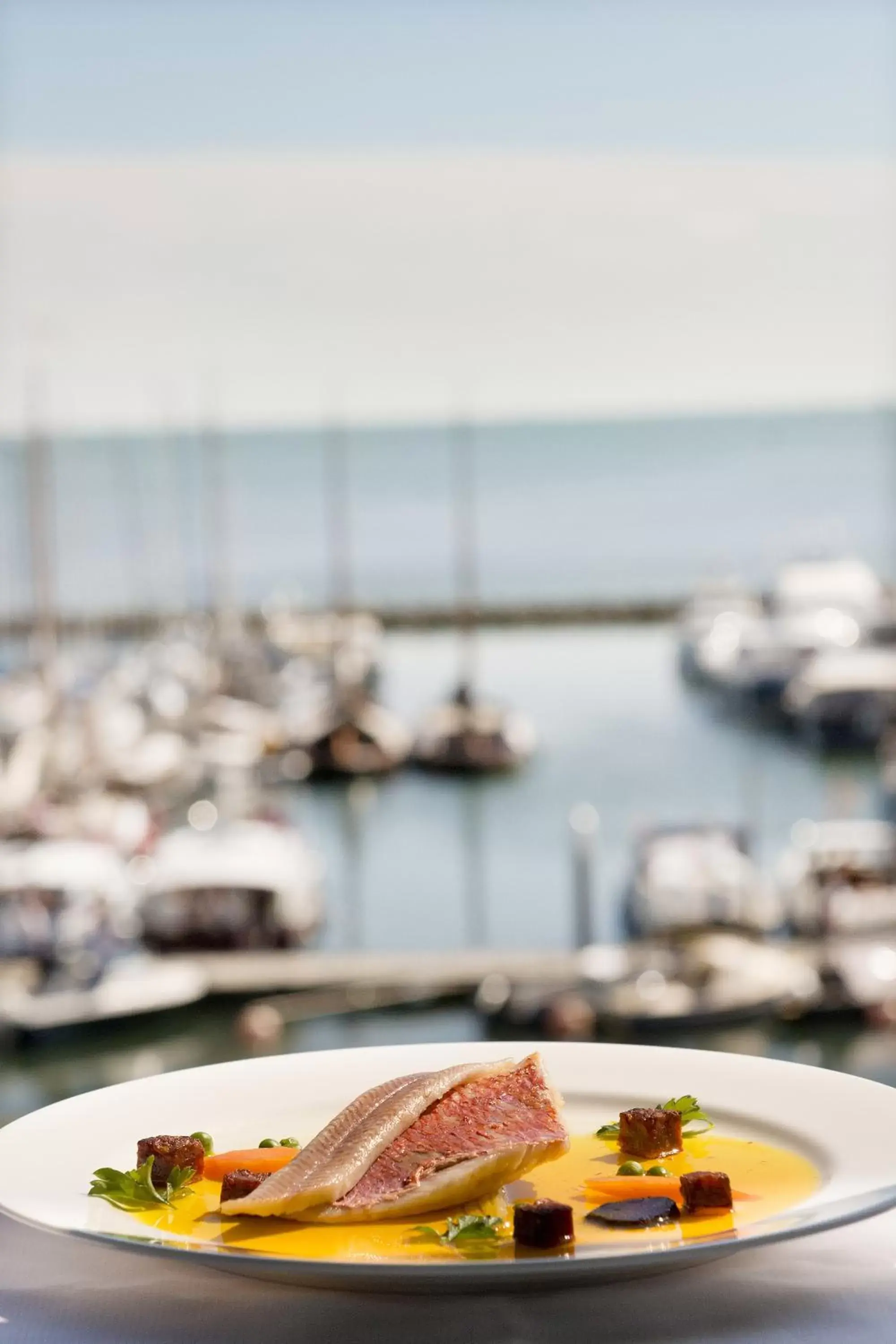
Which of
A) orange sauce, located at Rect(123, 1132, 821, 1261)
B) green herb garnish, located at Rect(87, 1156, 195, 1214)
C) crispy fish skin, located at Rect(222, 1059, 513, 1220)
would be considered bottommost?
orange sauce, located at Rect(123, 1132, 821, 1261)

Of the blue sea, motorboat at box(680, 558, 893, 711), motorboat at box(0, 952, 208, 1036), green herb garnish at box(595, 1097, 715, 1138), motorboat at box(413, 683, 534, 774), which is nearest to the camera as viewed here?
green herb garnish at box(595, 1097, 715, 1138)

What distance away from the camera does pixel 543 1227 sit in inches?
29.8

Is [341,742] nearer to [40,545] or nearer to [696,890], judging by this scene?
[40,545]

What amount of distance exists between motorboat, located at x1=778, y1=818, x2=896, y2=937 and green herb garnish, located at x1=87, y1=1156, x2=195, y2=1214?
49.7ft

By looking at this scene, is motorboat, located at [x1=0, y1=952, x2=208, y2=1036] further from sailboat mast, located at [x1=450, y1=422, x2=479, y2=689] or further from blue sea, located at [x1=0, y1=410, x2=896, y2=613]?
blue sea, located at [x1=0, y1=410, x2=896, y2=613]

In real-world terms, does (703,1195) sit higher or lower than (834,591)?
lower

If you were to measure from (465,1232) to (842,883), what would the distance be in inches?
632

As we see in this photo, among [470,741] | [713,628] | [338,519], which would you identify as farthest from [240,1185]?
[713,628]

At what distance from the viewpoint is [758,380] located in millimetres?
43531

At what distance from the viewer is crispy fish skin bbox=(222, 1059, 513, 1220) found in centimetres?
82

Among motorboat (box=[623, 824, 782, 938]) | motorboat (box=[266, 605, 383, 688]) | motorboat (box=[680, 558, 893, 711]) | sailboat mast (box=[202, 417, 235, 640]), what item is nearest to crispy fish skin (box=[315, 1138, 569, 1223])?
motorboat (box=[623, 824, 782, 938])

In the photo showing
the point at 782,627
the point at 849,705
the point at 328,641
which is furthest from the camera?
the point at 328,641

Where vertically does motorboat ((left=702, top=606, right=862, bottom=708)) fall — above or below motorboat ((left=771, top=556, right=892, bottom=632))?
below

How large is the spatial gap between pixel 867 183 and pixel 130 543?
18.8 m
